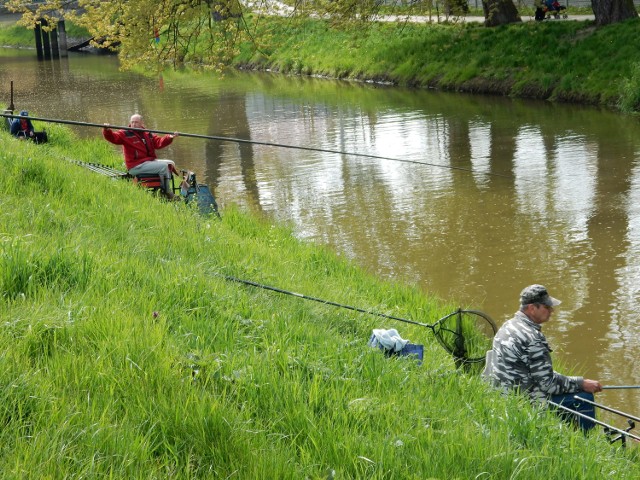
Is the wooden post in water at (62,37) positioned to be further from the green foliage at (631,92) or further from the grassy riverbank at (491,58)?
the green foliage at (631,92)

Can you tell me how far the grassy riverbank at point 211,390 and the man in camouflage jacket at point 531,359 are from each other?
0.26m

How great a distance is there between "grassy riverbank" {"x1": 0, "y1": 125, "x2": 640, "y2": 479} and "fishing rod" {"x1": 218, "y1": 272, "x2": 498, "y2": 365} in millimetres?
148

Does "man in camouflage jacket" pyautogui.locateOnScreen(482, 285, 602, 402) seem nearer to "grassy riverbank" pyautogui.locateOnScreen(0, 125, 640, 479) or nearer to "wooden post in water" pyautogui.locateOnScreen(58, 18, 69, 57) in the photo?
"grassy riverbank" pyautogui.locateOnScreen(0, 125, 640, 479)

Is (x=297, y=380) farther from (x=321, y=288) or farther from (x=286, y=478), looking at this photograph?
(x=321, y=288)

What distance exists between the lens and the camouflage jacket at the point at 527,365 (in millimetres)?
6020

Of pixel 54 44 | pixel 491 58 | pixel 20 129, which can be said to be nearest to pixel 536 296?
pixel 20 129

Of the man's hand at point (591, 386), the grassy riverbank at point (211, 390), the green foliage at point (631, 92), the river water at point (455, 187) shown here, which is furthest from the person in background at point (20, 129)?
the green foliage at point (631, 92)

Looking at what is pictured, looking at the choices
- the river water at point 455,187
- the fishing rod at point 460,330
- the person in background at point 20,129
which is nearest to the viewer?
the fishing rod at point 460,330

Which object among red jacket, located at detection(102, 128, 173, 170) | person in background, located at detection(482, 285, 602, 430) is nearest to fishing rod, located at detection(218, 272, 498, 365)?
person in background, located at detection(482, 285, 602, 430)

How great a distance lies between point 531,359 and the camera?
19.8ft

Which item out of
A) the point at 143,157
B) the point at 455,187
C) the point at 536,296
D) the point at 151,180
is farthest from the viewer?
the point at 455,187

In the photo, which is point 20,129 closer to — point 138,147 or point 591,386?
point 138,147

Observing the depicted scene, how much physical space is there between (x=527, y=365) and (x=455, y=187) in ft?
33.9

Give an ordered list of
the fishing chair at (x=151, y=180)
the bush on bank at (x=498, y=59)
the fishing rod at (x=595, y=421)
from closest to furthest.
→ the fishing rod at (x=595, y=421) < the fishing chair at (x=151, y=180) < the bush on bank at (x=498, y=59)
